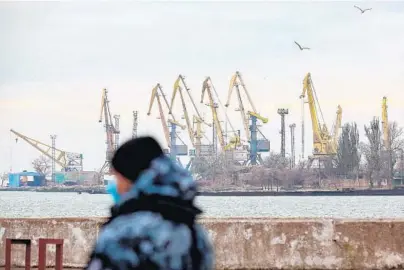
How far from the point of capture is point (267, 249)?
28.6ft

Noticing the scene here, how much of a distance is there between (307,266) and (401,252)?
815 mm

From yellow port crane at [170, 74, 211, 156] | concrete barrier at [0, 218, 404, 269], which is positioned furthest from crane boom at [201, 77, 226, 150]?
concrete barrier at [0, 218, 404, 269]

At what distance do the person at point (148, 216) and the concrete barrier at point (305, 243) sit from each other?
226 inches

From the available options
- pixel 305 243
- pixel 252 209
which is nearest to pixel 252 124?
pixel 252 209

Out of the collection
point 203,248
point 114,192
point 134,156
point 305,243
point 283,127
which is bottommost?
point 305,243

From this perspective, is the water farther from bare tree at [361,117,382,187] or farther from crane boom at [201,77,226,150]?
crane boom at [201,77,226,150]

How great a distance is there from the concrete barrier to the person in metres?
5.74

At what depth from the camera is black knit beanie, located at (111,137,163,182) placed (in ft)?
9.66

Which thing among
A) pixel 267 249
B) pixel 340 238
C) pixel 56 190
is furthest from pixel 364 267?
pixel 56 190

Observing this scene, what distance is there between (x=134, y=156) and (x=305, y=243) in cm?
593

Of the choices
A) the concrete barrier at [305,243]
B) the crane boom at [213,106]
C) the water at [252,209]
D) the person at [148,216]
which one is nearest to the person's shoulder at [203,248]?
the person at [148,216]

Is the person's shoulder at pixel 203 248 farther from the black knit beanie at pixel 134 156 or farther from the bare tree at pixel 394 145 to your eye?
the bare tree at pixel 394 145

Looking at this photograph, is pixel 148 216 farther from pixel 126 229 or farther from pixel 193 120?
pixel 193 120

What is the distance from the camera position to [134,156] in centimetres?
295
